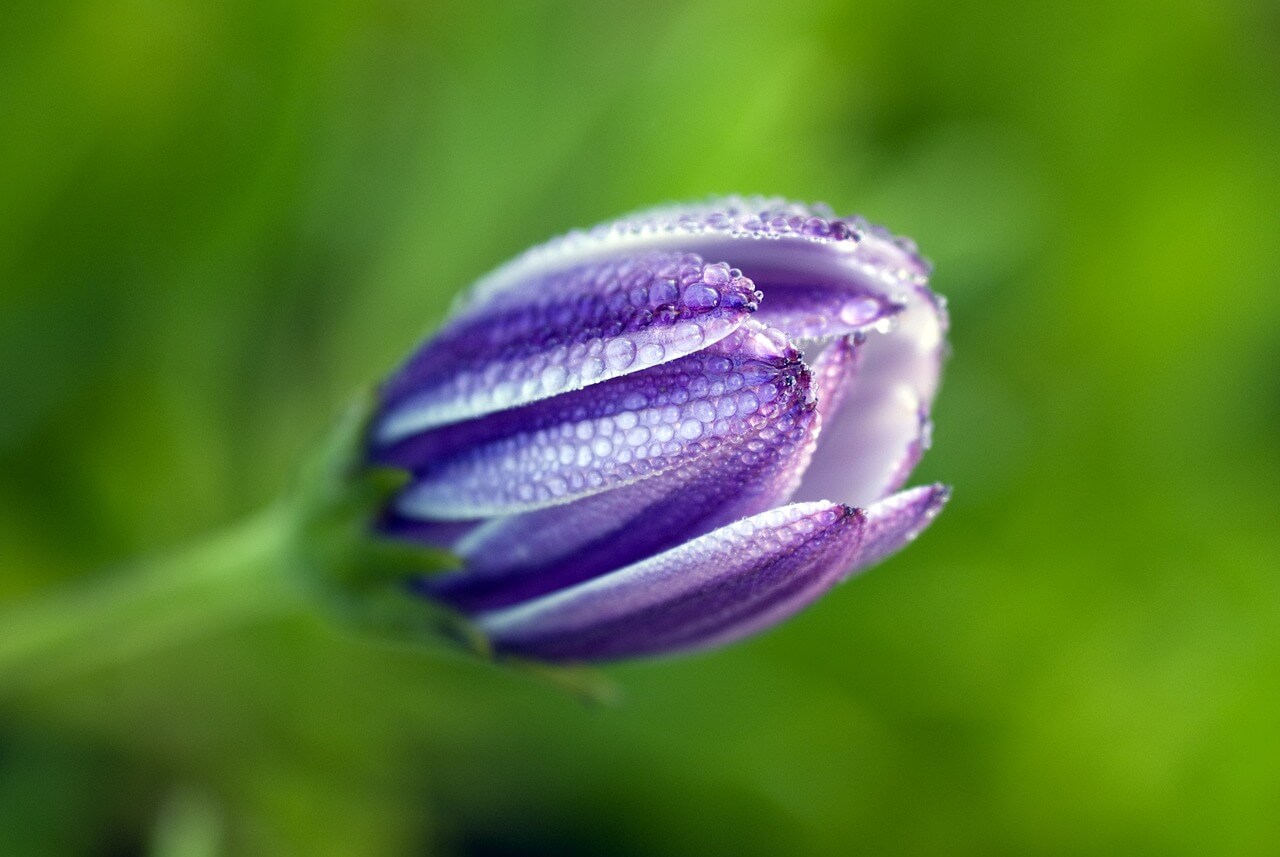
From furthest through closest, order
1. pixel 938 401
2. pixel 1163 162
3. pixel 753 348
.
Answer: pixel 1163 162
pixel 938 401
pixel 753 348

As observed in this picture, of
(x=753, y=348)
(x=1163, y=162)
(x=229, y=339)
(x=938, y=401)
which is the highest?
(x=1163, y=162)

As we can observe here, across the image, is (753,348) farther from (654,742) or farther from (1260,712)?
(1260,712)

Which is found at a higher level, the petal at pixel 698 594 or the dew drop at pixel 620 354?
the dew drop at pixel 620 354

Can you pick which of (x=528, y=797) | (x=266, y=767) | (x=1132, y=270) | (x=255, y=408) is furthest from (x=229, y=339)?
(x=1132, y=270)

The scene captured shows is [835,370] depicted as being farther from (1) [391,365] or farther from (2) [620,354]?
(1) [391,365]

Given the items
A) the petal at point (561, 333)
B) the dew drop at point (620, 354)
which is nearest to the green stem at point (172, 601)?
the petal at point (561, 333)

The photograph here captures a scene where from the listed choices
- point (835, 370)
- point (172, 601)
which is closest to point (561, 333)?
point (835, 370)

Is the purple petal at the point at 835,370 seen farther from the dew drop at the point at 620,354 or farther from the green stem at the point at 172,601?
the green stem at the point at 172,601
